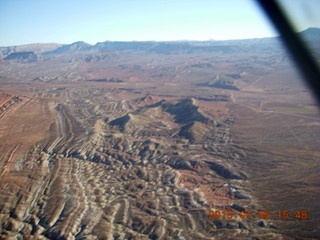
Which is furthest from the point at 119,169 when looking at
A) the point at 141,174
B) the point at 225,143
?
the point at 225,143

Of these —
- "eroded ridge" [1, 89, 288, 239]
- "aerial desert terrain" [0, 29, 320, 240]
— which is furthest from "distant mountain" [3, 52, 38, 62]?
"eroded ridge" [1, 89, 288, 239]

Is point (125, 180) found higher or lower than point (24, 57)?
lower

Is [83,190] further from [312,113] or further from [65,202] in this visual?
[312,113]

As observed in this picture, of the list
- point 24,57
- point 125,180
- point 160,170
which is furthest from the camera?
point 24,57
